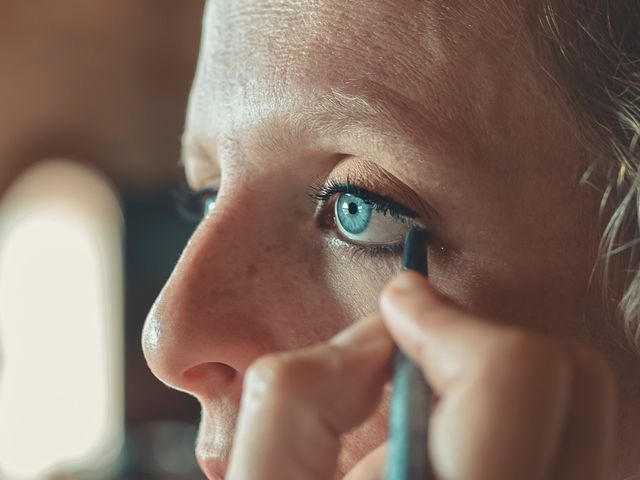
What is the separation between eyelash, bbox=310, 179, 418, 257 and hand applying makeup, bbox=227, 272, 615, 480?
14cm

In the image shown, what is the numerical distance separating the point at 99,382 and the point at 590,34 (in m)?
2.45

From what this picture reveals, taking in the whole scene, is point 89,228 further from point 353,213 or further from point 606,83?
point 606,83

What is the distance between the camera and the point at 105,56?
2.71m

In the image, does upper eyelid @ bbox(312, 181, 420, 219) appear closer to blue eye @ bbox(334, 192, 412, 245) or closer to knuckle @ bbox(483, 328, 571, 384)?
blue eye @ bbox(334, 192, 412, 245)

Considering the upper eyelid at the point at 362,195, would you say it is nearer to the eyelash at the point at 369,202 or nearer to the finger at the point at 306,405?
Result: the eyelash at the point at 369,202

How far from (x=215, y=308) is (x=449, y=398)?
0.85 ft

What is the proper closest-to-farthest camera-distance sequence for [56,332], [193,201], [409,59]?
[409,59]
[193,201]
[56,332]

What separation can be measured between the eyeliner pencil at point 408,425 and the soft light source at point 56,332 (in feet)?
8.04

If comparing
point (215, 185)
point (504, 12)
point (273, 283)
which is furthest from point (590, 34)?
point (215, 185)

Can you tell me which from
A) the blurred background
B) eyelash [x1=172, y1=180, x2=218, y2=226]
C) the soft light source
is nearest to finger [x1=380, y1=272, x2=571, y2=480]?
eyelash [x1=172, y1=180, x2=218, y2=226]

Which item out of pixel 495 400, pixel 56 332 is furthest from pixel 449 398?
pixel 56 332

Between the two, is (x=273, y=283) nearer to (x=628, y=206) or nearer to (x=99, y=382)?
(x=628, y=206)

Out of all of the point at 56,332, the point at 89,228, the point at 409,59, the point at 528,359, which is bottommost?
the point at 56,332

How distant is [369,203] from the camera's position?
61 centimetres
